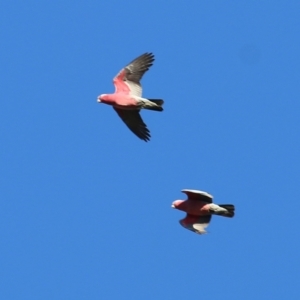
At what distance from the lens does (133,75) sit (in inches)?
1262

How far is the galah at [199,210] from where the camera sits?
2983 cm

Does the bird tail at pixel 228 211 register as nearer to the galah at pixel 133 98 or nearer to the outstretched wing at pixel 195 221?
the outstretched wing at pixel 195 221

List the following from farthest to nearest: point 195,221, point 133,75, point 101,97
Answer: point 133,75 < point 101,97 < point 195,221

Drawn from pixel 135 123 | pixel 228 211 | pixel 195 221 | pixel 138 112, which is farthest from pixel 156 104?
pixel 228 211

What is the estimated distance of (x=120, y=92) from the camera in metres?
31.7

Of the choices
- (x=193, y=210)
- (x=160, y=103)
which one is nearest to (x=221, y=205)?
(x=193, y=210)

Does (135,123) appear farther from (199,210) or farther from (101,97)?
(199,210)

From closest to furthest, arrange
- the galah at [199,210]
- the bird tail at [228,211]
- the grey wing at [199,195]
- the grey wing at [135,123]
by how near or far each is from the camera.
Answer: the grey wing at [199,195] → the galah at [199,210] → the bird tail at [228,211] → the grey wing at [135,123]

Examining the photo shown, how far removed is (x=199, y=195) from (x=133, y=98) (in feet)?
14.2

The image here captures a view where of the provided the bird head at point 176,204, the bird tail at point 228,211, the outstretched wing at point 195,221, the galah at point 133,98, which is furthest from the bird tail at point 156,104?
the bird tail at point 228,211

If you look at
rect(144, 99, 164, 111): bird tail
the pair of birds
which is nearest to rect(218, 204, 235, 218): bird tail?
the pair of birds

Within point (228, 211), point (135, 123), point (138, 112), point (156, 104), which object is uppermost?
point (138, 112)

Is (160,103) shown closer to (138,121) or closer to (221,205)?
(138,121)

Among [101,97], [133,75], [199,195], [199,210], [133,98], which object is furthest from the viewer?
[133,75]
